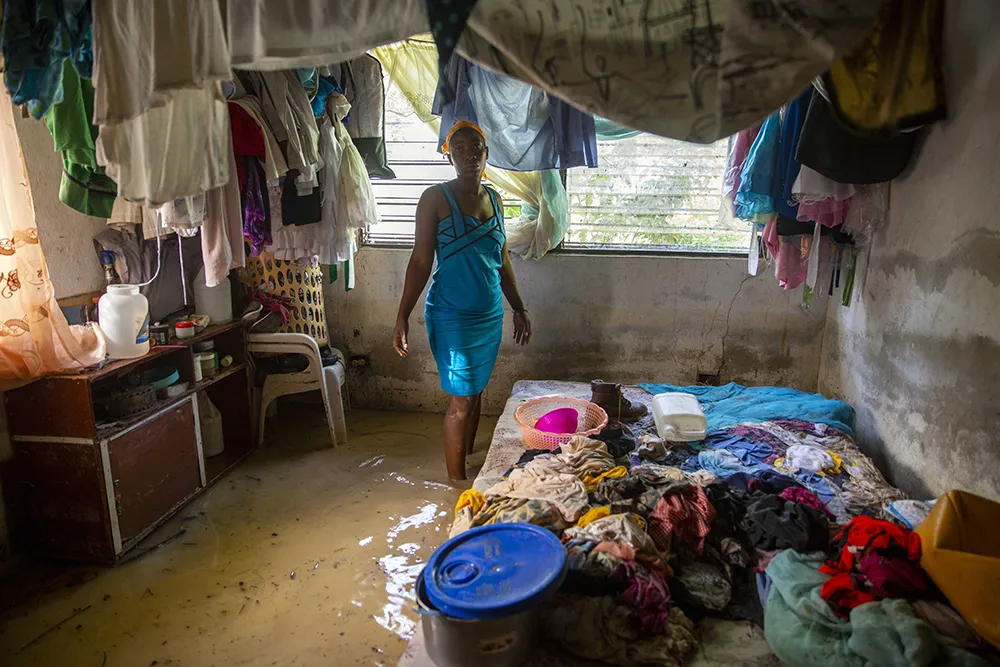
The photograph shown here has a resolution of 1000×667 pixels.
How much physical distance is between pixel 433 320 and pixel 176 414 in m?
1.45

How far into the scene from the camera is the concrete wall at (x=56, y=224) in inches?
115

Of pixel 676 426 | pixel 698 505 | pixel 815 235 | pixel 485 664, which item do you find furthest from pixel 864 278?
pixel 485 664

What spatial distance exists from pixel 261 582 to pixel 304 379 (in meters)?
1.58

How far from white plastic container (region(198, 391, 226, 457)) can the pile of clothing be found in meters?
2.09

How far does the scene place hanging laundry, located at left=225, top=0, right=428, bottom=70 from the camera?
62.2 inches

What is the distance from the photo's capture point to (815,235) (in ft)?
11.1

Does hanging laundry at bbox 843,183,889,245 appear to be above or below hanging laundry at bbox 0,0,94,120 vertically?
below

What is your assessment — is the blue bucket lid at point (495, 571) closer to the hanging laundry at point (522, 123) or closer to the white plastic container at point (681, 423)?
the white plastic container at point (681, 423)

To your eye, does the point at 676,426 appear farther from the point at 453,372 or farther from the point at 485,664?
the point at 485,664

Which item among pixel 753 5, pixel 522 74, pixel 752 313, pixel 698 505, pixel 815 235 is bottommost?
pixel 698 505

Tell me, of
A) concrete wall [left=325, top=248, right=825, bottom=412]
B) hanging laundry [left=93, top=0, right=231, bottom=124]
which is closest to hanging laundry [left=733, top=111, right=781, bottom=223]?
concrete wall [left=325, top=248, right=825, bottom=412]

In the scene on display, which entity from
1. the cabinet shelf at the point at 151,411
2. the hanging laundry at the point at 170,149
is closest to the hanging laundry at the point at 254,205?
the cabinet shelf at the point at 151,411

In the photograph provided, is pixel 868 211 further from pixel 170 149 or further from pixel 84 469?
pixel 84 469

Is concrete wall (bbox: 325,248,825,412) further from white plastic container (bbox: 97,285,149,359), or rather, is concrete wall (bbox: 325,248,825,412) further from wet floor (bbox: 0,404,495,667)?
white plastic container (bbox: 97,285,149,359)
